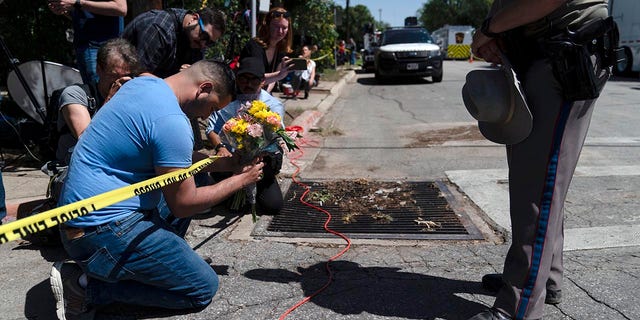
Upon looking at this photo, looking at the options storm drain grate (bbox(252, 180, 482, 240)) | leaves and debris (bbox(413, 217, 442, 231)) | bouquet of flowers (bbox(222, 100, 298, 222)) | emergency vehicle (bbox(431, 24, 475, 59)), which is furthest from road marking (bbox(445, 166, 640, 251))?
emergency vehicle (bbox(431, 24, 475, 59))

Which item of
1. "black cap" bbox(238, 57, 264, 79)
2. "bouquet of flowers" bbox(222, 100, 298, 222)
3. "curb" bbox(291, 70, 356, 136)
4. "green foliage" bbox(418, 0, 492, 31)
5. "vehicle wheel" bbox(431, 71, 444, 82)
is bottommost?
"curb" bbox(291, 70, 356, 136)

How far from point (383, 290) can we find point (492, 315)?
70 centimetres

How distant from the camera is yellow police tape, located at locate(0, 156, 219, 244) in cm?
183

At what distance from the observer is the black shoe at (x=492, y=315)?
2.47 metres

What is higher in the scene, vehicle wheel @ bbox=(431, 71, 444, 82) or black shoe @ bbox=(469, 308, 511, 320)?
vehicle wheel @ bbox=(431, 71, 444, 82)

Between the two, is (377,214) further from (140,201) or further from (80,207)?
(80,207)

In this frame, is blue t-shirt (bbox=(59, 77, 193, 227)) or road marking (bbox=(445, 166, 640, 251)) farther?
road marking (bbox=(445, 166, 640, 251))

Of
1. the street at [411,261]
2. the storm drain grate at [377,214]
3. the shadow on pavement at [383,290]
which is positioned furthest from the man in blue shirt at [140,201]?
the storm drain grate at [377,214]

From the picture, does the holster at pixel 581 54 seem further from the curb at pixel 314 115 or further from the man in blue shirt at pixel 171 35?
the curb at pixel 314 115

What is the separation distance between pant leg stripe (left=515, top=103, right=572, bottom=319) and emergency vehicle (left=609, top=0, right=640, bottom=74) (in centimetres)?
1724

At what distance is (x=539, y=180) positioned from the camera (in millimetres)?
2387

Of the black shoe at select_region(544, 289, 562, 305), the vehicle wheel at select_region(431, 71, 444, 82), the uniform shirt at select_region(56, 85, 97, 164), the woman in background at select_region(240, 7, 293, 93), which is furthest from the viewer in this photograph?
the vehicle wheel at select_region(431, 71, 444, 82)

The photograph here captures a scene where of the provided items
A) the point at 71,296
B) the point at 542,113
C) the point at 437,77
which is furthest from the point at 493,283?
the point at 437,77

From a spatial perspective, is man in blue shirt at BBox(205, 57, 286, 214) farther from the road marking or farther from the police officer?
the police officer
